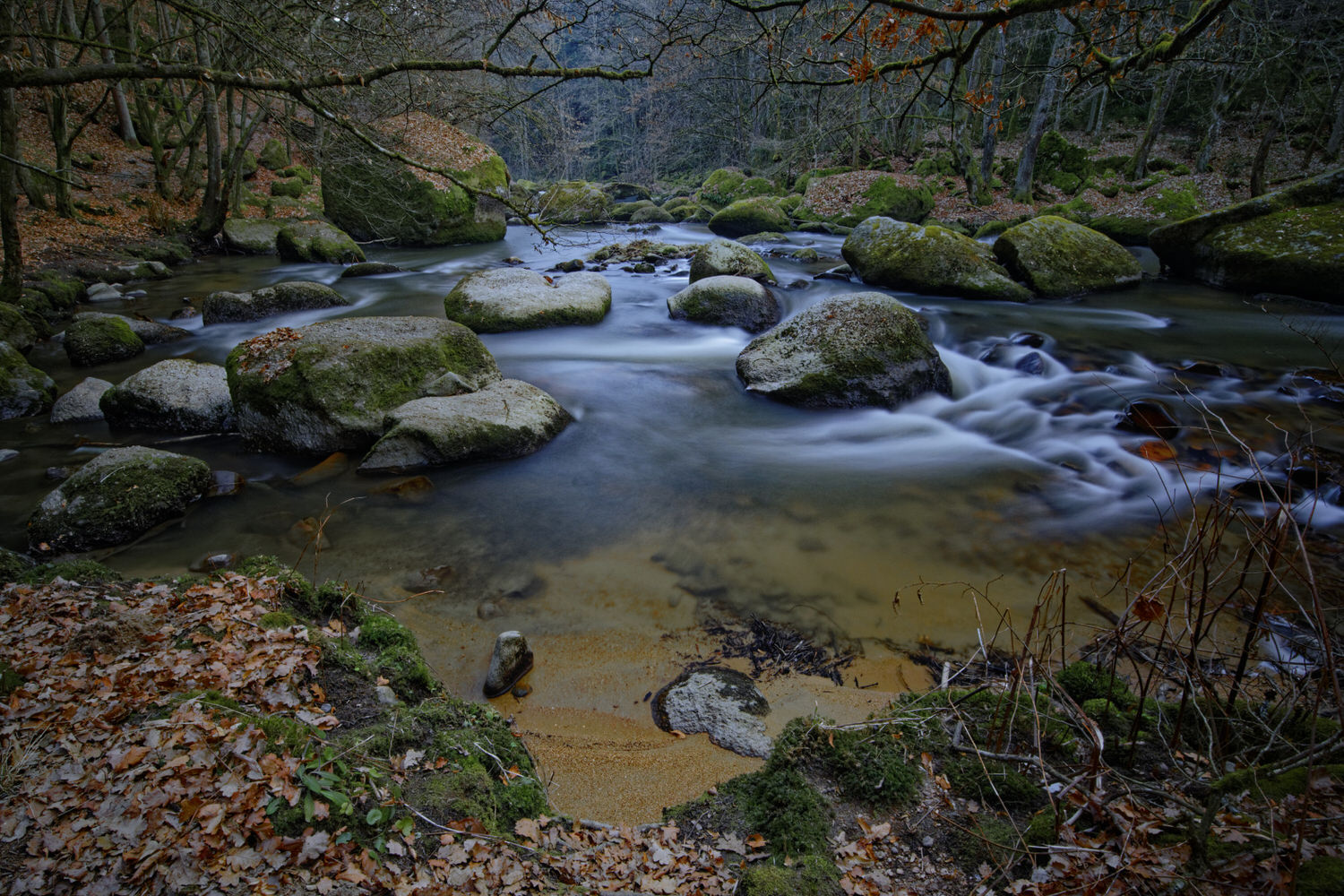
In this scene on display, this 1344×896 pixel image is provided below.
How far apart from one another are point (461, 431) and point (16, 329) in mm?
8083

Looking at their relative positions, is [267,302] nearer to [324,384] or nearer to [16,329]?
[16,329]

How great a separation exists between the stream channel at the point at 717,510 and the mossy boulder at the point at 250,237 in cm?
848

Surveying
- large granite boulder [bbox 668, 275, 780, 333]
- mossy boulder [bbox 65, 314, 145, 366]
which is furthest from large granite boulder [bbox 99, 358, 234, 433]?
large granite boulder [bbox 668, 275, 780, 333]

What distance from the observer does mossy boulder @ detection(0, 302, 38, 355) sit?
8938 millimetres

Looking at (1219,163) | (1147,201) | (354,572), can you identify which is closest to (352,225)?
(354,572)

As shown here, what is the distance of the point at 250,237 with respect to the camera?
1681cm

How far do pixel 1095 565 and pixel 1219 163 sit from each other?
88.9 feet

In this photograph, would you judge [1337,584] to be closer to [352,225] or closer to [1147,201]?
[1147,201]

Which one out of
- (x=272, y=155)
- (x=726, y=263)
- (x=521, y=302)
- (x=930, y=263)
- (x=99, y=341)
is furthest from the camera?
(x=272, y=155)

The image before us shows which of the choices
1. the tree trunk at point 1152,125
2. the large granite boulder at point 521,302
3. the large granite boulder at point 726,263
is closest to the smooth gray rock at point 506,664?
the large granite boulder at point 521,302

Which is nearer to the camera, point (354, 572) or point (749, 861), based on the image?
point (749, 861)

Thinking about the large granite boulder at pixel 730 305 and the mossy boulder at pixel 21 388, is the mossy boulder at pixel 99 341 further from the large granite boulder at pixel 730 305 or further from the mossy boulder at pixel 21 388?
the large granite boulder at pixel 730 305

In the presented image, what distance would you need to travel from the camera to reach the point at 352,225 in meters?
18.0

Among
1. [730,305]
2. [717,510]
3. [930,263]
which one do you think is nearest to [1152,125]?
[930,263]
